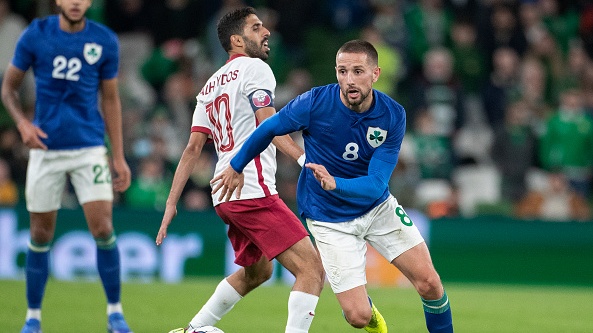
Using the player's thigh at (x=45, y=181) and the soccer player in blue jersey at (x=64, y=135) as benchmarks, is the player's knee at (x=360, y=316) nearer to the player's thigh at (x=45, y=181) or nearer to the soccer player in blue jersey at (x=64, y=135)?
the soccer player in blue jersey at (x=64, y=135)

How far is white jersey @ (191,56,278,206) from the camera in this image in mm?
6801

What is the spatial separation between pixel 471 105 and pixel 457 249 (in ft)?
10.1

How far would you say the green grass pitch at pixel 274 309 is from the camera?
28.8ft

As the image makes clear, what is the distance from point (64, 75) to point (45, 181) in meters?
0.81

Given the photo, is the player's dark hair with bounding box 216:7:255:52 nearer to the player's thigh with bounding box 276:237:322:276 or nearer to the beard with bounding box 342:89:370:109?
the beard with bounding box 342:89:370:109

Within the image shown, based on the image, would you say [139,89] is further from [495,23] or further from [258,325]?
[258,325]

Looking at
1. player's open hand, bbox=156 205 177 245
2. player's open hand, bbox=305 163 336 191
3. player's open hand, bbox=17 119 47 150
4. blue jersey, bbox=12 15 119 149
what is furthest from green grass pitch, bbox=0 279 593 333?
player's open hand, bbox=305 163 336 191

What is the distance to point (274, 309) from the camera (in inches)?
401

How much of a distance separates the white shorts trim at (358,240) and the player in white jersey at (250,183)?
12cm

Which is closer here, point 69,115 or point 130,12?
point 69,115

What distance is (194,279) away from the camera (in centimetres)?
1323

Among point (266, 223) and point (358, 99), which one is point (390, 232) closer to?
point (266, 223)

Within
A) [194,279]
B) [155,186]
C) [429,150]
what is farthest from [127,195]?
[429,150]

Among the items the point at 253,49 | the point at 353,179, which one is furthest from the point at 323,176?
the point at 253,49
